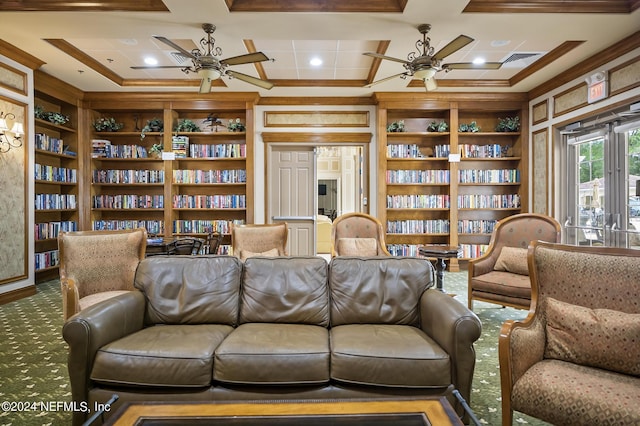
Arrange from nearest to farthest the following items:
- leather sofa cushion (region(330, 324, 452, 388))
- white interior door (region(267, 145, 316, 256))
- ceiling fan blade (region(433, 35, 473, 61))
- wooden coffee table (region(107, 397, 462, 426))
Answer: wooden coffee table (region(107, 397, 462, 426)) → leather sofa cushion (region(330, 324, 452, 388)) → ceiling fan blade (region(433, 35, 473, 61)) → white interior door (region(267, 145, 316, 256))

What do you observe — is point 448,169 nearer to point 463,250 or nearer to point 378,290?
point 463,250

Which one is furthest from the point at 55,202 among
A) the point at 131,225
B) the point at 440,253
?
the point at 440,253

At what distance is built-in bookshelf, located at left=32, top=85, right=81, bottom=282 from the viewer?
545 centimetres

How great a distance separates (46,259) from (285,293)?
195 inches

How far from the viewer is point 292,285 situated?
240cm

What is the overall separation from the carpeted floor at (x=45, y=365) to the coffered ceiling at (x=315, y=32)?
3029mm

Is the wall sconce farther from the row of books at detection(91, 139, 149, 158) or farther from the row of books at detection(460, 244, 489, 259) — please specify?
the row of books at detection(460, 244, 489, 259)

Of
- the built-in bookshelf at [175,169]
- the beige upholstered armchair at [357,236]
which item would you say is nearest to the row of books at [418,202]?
the beige upholstered armchair at [357,236]

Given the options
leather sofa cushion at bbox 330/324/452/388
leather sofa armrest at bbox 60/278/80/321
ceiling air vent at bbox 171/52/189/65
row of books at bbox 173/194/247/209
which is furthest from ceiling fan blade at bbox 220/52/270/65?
row of books at bbox 173/194/247/209

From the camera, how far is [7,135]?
4582 mm

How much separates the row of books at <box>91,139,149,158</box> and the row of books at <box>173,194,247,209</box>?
1.03m

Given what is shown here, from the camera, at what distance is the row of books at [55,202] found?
5.46 meters

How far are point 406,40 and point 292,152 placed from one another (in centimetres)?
303

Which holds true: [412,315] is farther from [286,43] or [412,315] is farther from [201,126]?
[201,126]
